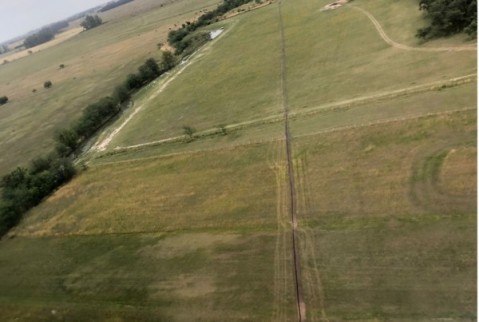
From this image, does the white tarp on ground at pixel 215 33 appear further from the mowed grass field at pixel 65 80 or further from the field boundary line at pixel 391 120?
the field boundary line at pixel 391 120

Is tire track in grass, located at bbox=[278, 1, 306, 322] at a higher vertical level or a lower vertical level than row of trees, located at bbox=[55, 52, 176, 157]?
A: lower

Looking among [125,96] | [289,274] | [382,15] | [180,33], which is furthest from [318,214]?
[180,33]

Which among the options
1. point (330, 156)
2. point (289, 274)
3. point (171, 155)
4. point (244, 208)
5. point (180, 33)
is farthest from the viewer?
point (180, 33)

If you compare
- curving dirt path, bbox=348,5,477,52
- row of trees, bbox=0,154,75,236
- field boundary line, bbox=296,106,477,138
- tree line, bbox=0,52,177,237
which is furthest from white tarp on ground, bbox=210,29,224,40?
field boundary line, bbox=296,106,477,138

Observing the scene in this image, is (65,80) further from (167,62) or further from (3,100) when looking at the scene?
(167,62)

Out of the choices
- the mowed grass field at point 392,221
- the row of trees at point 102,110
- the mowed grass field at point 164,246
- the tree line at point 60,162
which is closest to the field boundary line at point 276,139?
the mowed grass field at point 392,221

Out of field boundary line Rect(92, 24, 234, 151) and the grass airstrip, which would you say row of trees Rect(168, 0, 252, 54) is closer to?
field boundary line Rect(92, 24, 234, 151)

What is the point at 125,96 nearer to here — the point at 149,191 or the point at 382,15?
the point at 149,191
